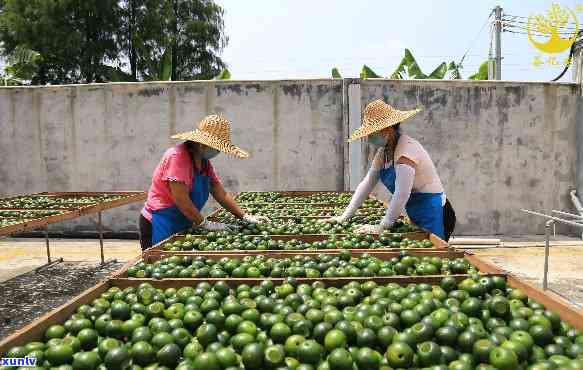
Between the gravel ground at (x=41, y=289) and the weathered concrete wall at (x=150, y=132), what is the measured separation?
2711 millimetres

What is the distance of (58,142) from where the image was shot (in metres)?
10.5

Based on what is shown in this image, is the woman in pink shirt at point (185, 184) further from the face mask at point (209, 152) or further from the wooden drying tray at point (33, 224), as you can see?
the wooden drying tray at point (33, 224)

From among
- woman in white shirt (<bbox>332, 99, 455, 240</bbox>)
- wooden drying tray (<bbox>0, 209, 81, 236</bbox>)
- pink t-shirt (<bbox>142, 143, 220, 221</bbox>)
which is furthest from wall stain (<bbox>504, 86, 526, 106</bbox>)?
wooden drying tray (<bbox>0, 209, 81, 236</bbox>)

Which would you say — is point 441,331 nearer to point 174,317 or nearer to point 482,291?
point 482,291

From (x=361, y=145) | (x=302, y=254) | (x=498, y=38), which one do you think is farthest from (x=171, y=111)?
(x=498, y=38)

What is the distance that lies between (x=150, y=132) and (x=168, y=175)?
648 centimetres

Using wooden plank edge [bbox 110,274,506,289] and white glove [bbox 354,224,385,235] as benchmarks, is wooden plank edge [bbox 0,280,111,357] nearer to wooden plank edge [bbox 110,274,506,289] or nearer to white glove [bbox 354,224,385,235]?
wooden plank edge [bbox 110,274,506,289]

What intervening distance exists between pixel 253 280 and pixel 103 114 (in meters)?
8.80

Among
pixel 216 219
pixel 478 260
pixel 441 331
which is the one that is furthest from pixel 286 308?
pixel 216 219

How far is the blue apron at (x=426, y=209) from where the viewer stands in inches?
175

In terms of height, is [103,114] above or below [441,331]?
above

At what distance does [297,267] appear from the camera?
3.05 m

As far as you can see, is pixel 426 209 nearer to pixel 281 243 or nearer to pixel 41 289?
pixel 281 243

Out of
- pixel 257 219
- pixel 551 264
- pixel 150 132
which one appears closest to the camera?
pixel 257 219
